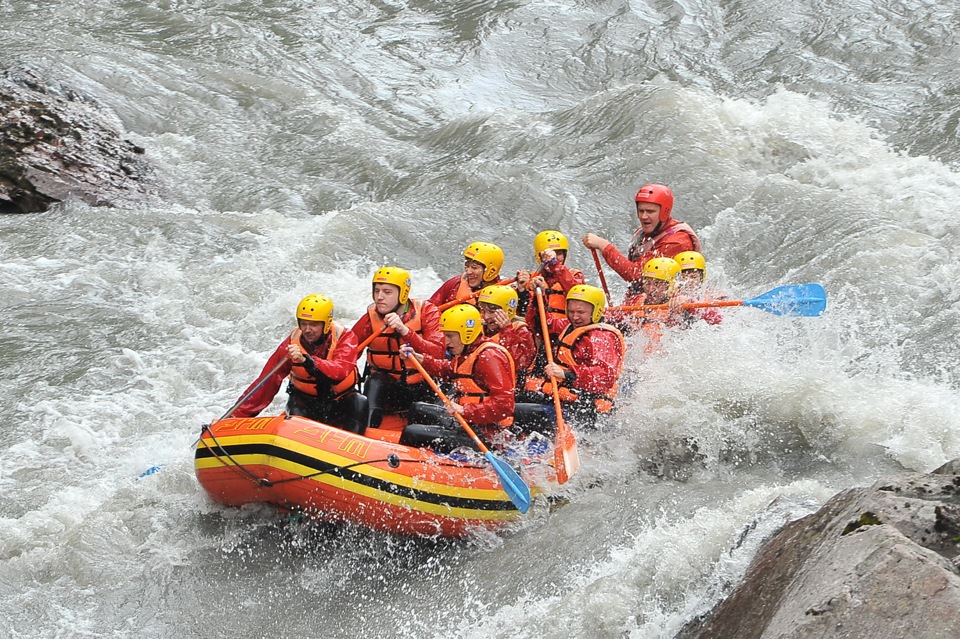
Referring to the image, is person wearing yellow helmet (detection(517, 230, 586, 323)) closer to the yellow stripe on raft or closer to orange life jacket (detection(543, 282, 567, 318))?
orange life jacket (detection(543, 282, 567, 318))

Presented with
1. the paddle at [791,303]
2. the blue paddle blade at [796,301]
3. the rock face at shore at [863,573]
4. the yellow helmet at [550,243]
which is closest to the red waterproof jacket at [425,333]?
the yellow helmet at [550,243]

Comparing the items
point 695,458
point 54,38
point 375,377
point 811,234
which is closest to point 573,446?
point 695,458

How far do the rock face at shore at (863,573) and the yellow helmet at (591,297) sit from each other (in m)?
2.73

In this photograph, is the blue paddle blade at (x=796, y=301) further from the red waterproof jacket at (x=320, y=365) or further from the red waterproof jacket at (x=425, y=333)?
the red waterproof jacket at (x=320, y=365)

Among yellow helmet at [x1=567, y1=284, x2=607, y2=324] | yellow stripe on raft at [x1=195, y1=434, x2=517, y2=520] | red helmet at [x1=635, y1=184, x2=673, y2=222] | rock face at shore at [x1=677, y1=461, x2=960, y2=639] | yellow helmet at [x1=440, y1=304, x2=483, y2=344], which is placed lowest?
yellow stripe on raft at [x1=195, y1=434, x2=517, y2=520]

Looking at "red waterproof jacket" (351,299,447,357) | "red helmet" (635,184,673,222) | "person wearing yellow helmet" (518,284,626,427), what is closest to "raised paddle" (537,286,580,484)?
"person wearing yellow helmet" (518,284,626,427)

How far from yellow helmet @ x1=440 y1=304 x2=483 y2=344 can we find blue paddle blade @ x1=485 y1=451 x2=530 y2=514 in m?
0.83

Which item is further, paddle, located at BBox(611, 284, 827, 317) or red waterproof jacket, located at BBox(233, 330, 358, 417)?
paddle, located at BBox(611, 284, 827, 317)

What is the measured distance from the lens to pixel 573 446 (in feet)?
19.5

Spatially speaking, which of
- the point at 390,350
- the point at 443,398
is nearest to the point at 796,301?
the point at 443,398

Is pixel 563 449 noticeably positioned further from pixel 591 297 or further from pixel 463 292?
pixel 463 292

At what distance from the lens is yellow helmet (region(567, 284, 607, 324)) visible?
6570 millimetres

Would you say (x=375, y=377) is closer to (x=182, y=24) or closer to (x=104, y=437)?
(x=104, y=437)

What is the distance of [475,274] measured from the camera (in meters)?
7.46
